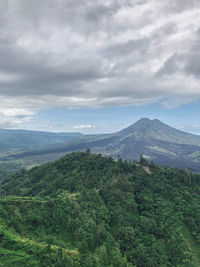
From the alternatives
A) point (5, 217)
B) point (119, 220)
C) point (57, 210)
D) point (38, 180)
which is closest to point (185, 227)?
point (119, 220)

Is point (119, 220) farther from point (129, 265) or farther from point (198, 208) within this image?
point (198, 208)

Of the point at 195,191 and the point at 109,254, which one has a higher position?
the point at 195,191

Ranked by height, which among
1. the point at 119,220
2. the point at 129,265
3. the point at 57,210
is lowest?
the point at 129,265

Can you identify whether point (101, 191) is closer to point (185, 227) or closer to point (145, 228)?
point (145, 228)

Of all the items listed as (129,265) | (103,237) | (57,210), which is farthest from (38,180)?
(129,265)

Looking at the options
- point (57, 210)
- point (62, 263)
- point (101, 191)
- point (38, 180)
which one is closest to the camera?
point (62, 263)

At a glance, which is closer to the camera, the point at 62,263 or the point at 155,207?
the point at 62,263

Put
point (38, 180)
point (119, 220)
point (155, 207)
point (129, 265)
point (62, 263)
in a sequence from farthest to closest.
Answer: point (38, 180), point (155, 207), point (119, 220), point (129, 265), point (62, 263)
